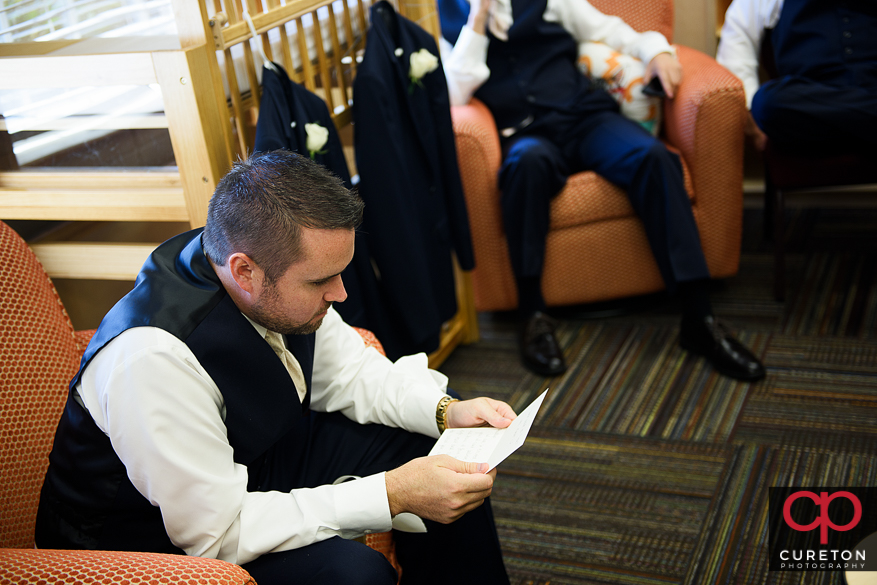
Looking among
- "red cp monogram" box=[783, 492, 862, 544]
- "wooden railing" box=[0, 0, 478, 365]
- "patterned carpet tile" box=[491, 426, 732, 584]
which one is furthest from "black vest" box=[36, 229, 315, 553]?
"red cp monogram" box=[783, 492, 862, 544]

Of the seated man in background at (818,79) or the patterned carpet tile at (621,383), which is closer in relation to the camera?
the patterned carpet tile at (621,383)

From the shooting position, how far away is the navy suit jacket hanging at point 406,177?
1.83 m

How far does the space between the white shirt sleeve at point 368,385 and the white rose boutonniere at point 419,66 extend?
814 mm

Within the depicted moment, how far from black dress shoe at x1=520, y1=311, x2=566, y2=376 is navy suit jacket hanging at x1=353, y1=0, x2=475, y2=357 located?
0.28 metres

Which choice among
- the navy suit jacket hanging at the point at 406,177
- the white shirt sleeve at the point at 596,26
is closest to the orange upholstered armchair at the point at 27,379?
the navy suit jacket hanging at the point at 406,177

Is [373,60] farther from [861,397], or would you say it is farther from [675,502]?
[861,397]

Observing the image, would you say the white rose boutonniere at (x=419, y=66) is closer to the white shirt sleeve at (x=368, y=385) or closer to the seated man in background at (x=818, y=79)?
the white shirt sleeve at (x=368, y=385)

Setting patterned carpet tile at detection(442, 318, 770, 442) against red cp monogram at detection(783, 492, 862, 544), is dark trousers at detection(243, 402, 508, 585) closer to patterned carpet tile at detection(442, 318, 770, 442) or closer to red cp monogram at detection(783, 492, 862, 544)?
red cp monogram at detection(783, 492, 862, 544)

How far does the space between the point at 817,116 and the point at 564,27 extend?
851 mm

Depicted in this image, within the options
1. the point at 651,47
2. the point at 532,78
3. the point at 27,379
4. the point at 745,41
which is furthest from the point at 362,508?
the point at 745,41

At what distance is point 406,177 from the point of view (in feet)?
6.23

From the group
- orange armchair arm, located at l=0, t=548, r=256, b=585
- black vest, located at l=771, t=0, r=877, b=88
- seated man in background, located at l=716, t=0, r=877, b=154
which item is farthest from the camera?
black vest, located at l=771, t=0, r=877, b=88

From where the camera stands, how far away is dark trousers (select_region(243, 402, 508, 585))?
101 cm

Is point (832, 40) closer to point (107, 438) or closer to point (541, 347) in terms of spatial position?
point (541, 347)
